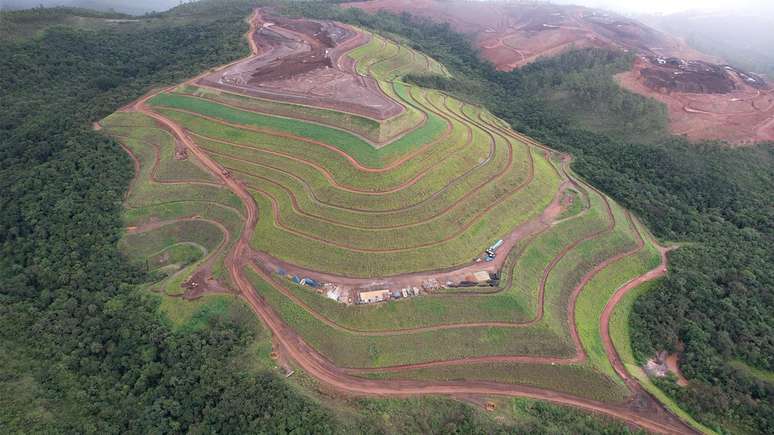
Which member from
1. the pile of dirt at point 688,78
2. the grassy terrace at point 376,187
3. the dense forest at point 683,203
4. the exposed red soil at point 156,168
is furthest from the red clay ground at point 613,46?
the exposed red soil at point 156,168

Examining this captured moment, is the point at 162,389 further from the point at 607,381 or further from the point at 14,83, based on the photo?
the point at 14,83

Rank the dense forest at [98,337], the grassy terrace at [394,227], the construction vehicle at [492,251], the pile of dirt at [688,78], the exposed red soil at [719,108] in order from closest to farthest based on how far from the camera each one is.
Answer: the dense forest at [98,337]
the grassy terrace at [394,227]
the construction vehicle at [492,251]
the exposed red soil at [719,108]
the pile of dirt at [688,78]

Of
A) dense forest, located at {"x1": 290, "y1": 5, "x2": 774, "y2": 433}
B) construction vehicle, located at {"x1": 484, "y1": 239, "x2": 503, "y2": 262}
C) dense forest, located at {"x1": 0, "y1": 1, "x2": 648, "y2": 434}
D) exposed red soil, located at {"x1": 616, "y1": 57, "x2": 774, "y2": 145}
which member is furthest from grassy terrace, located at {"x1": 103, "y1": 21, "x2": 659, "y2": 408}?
exposed red soil, located at {"x1": 616, "y1": 57, "x2": 774, "y2": 145}

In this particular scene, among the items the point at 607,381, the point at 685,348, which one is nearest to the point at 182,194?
the point at 607,381

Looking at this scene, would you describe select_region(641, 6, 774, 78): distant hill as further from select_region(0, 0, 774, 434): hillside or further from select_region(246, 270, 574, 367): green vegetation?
select_region(246, 270, 574, 367): green vegetation

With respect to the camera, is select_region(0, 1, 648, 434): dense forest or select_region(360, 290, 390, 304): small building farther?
select_region(360, 290, 390, 304): small building

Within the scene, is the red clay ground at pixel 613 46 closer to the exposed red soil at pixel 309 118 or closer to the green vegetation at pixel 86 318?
the exposed red soil at pixel 309 118

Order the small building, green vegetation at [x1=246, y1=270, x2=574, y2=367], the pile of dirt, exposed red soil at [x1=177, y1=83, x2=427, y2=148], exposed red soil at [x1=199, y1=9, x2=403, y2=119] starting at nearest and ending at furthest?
green vegetation at [x1=246, y1=270, x2=574, y2=367] → the small building → exposed red soil at [x1=177, y1=83, x2=427, y2=148] → exposed red soil at [x1=199, y1=9, x2=403, y2=119] → the pile of dirt
